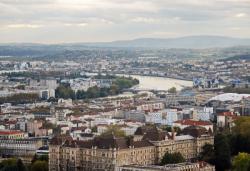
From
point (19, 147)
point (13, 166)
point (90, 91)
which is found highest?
point (13, 166)

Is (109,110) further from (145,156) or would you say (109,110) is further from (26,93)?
(145,156)

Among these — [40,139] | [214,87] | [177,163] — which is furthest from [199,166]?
[214,87]

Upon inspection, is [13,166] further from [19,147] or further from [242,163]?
[242,163]

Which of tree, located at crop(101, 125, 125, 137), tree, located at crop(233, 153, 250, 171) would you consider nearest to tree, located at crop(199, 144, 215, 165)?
tree, located at crop(233, 153, 250, 171)

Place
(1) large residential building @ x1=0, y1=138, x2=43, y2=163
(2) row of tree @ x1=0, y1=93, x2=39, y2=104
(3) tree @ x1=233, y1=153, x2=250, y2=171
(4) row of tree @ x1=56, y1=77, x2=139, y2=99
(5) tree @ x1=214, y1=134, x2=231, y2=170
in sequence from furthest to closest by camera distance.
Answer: (4) row of tree @ x1=56, y1=77, x2=139, y2=99 < (2) row of tree @ x1=0, y1=93, x2=39, y2=104 < (1) large residential building @ x1=0, y1=138, x2=43, y2=163 < (5) tree @ x1=214, y1=134, x2=231, y2=170 < (3) tree @ x1=233, y1=153, x2=250, y2=171

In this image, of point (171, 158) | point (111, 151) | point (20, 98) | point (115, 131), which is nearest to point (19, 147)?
point (115, 131)

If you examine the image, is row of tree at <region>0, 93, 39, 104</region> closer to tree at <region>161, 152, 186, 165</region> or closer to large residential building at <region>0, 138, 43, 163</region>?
large residential building at <region>0, 138, 43, 163</region>
